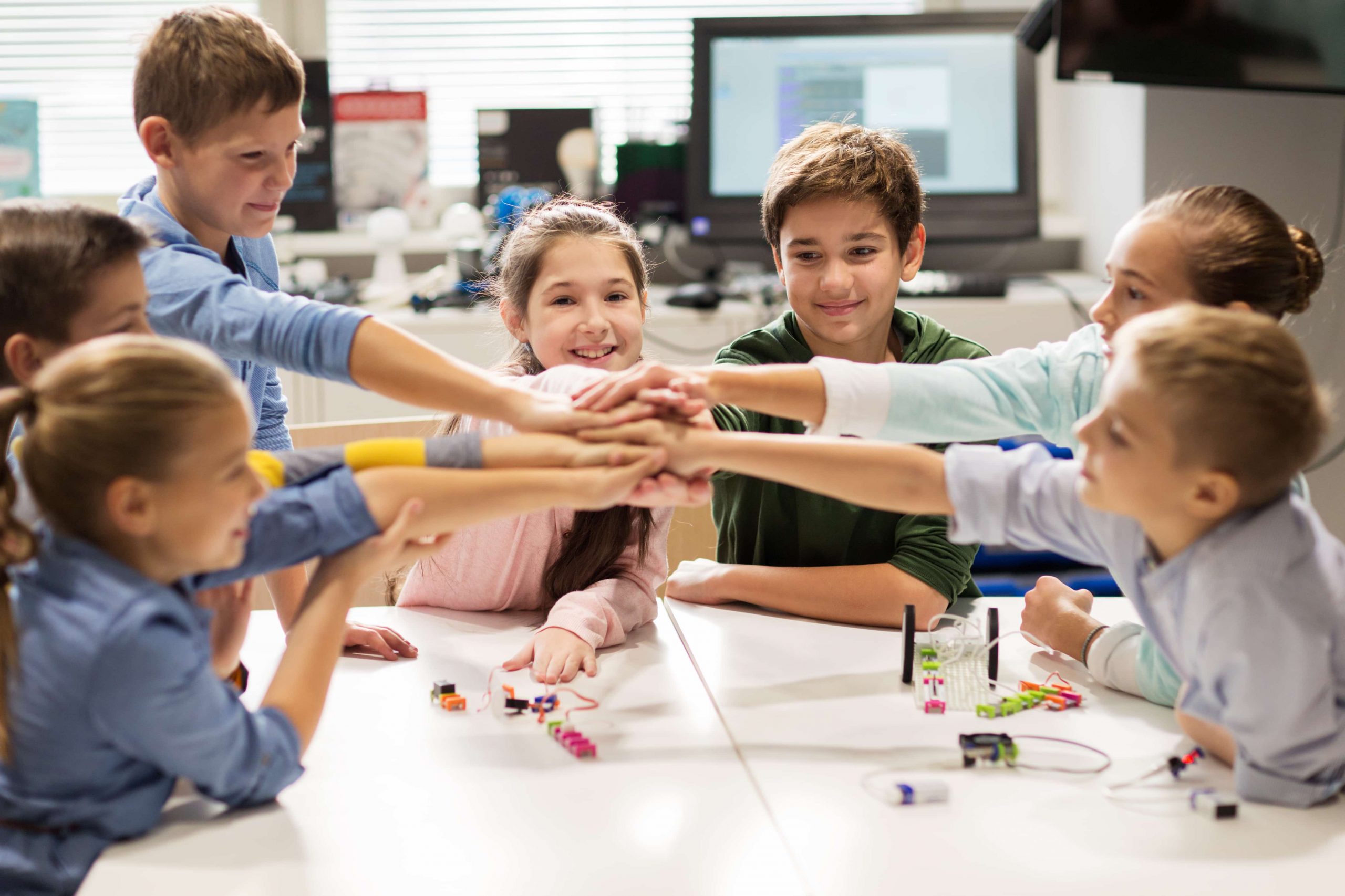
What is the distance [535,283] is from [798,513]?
493 mm

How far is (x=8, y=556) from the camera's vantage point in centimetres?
89

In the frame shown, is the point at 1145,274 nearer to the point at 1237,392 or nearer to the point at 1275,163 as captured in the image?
the point at 1237,392

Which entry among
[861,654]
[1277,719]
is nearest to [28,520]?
[861,654]

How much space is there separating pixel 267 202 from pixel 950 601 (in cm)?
98

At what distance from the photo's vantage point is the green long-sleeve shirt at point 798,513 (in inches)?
63.9

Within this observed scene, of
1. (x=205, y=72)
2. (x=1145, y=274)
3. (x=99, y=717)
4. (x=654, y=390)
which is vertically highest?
(x=205, y=72)

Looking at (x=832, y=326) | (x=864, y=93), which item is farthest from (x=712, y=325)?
(x=832, y=326)

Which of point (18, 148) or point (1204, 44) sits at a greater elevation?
point (1204, 44)

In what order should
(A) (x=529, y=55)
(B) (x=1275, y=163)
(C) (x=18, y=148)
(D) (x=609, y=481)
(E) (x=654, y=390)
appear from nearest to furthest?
(D) (x=609, y=481), (E) (x=654, y=390), (B) (x=1275, y=163), (C) (x=18, y=148), (A) (x=529, y=55)

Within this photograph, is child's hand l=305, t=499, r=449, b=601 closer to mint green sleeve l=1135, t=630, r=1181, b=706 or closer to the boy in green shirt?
the boy in green shirt

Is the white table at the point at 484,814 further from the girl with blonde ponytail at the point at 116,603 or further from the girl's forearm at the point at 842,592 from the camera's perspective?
the girl's forearm at the point at 842,592

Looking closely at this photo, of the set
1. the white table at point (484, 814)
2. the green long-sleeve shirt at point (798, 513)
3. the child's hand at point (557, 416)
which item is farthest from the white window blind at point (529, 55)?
the white table at point (484, 814)

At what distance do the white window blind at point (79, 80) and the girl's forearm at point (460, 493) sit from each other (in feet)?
9.19

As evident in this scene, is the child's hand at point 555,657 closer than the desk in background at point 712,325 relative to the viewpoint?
Yes
